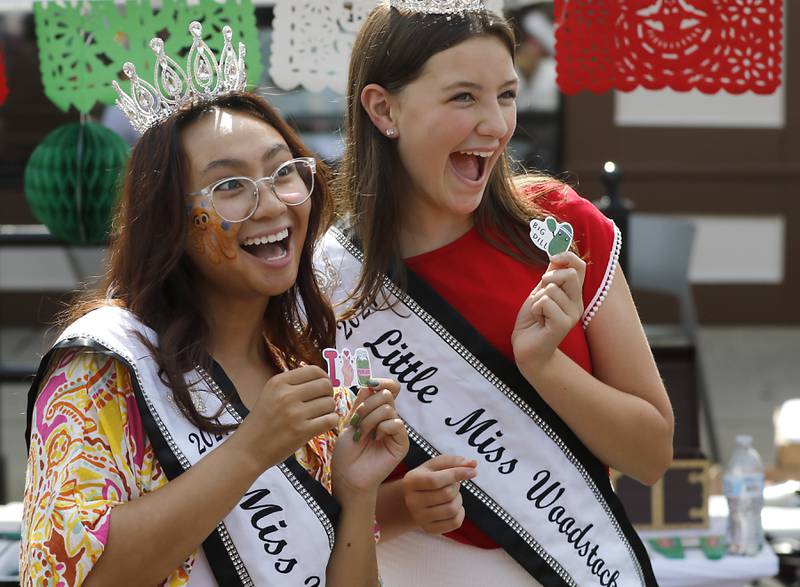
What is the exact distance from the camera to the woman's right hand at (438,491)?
1994 millimetres

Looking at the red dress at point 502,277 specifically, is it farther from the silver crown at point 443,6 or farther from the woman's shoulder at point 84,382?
the woman's shoulder at point 84,382

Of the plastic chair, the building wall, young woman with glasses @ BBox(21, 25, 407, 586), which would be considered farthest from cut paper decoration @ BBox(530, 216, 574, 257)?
the building wall

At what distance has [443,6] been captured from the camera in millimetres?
2057

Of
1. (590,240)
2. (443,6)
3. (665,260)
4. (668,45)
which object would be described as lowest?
(665,260)

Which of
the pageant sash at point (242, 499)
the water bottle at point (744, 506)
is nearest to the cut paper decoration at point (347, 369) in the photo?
the pageant sash at point (242, 499)

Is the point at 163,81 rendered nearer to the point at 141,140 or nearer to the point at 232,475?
the point at 141,140

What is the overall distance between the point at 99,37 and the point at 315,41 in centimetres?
55

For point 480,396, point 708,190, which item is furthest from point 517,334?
point 708,190

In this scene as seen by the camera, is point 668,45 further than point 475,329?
Yes

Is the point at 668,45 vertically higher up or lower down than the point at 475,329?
higher up

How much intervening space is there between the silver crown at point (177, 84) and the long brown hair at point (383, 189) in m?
0.32

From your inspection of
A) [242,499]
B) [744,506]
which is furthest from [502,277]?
[744,506]

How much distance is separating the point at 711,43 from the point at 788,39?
4.67 m

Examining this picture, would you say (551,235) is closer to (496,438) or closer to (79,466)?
(496,438)
